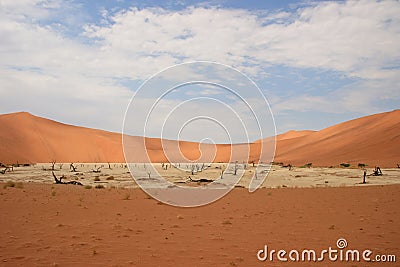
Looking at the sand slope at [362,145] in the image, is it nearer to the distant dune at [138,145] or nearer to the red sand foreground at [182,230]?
the distant dune at [138,145]

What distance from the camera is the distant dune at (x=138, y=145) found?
55.7m

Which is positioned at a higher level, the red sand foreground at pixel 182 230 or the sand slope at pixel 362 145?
the sand slope at pixel 362 145

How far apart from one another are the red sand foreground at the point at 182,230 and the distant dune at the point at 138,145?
3262cm

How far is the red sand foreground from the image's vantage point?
7637 mm

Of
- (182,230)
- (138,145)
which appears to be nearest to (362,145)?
(182,230)

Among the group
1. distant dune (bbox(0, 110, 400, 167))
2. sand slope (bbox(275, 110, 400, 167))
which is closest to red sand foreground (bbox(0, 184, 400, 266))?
sand slope (bbox(275, 110, 400, 167))

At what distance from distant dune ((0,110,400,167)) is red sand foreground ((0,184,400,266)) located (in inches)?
1284

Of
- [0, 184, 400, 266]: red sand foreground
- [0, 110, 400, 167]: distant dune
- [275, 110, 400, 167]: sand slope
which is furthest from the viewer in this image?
[0, 110, 400, 167]: distant dune

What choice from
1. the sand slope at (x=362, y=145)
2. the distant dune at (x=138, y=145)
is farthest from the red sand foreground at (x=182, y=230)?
the distant dune at (x=138, y=145)

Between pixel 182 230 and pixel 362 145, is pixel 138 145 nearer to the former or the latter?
Result: pixel 362 145

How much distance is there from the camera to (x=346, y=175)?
114ft

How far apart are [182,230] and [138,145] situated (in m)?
101

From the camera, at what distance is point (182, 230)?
10.7 metres

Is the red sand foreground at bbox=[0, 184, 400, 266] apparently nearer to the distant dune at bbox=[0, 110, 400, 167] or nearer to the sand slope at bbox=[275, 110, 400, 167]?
the sand slope at bbox=[275, 110, 400, 167]
